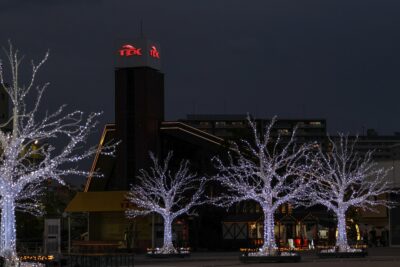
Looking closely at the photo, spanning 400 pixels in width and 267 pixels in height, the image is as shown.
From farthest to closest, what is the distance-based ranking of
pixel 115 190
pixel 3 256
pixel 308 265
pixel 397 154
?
pixel 397 154, pixel 115 190, pixel 308 265, pixel 3 256

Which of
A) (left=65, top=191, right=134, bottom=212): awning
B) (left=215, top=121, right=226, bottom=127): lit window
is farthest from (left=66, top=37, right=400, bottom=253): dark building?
(left=215, top=121, right=226, bottom=127): lit window

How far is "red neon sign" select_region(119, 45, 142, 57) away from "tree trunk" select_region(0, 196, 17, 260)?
40015 mm

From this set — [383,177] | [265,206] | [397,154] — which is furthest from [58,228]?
[397,154]

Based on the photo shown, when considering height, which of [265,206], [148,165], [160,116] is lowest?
[265,206]

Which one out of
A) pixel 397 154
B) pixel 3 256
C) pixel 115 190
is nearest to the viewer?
pixel 3 256

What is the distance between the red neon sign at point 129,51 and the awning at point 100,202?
11557 millimetres

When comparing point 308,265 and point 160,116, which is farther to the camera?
point 160,116

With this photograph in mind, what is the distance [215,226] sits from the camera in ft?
216

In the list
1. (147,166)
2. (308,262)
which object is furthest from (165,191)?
(308,262)

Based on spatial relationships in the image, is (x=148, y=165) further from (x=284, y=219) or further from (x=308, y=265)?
(x=308, y=265)

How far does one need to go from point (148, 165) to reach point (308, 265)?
30679 mm

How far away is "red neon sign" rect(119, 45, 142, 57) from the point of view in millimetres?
67188

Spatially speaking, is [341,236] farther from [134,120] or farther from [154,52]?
[154,52]

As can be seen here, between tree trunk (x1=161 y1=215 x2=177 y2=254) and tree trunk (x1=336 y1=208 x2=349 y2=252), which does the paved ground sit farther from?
tree trunk (x1=161 y1=215 x2=177 y2=254)
